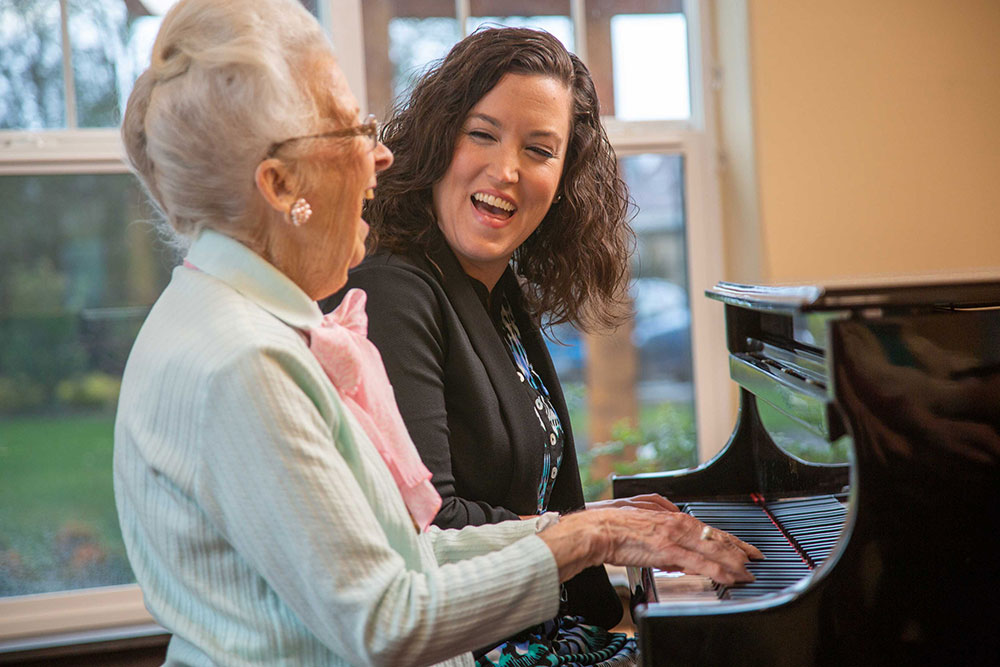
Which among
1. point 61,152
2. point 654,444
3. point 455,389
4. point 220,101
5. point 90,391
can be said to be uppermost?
point 61,152

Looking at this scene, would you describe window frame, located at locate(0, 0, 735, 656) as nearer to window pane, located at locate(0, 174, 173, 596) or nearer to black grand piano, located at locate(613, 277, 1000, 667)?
window pane, located at locate(0, 174, 173, 596)

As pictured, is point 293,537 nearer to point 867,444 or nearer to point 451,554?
point 451,554

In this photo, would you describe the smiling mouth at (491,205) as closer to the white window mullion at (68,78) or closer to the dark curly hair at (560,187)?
the dark curly hair at (560,187)

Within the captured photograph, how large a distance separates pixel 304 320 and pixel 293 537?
0.26 m

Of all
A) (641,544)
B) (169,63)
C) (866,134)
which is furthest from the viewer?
(866,134)

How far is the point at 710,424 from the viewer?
2941mm

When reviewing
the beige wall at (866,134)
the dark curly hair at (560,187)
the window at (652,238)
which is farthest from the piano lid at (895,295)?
the window at (652,238)

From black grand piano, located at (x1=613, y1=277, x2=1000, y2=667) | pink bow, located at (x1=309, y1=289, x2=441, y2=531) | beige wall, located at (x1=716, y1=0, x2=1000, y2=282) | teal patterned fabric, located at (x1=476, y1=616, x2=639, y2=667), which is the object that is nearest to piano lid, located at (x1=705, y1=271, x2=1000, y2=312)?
black grand piano, located at (x1=613, y1=277, x2=1000, y2=667)

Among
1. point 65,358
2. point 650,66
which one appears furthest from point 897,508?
point 65,358

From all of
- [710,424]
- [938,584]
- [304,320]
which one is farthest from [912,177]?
[304,320]

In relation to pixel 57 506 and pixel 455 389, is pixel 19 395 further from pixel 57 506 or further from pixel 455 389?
pixel 455 389

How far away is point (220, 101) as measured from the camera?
961 millimetres

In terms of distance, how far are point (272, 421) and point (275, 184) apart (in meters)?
0.28

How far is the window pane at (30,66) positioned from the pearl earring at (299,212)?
192 centimetres
